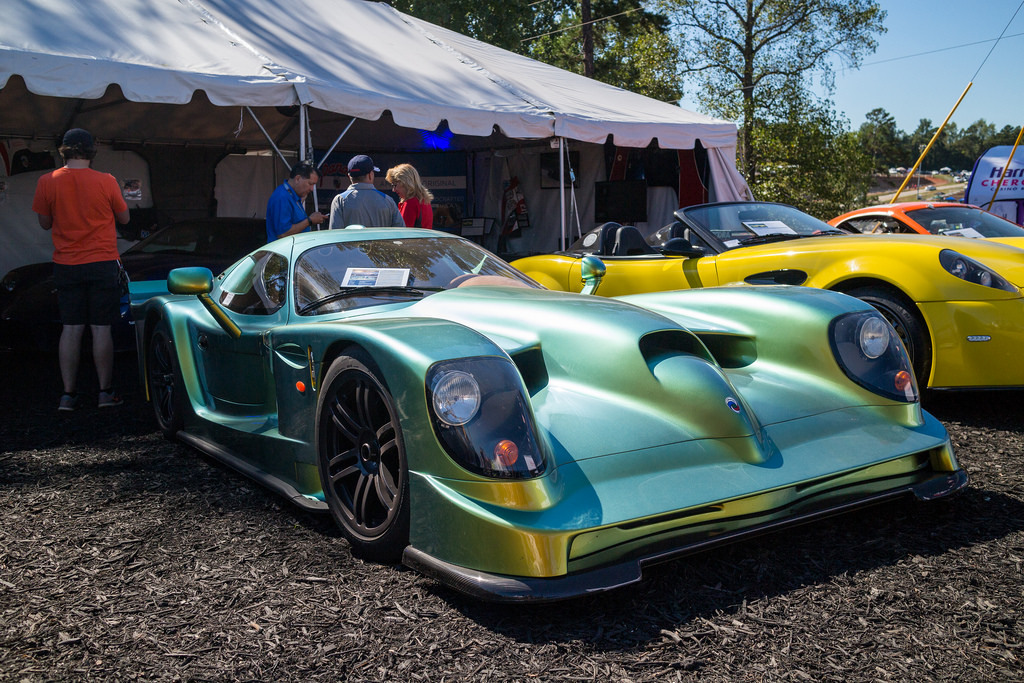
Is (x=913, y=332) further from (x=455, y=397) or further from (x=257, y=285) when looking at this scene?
(x=257, y=285)

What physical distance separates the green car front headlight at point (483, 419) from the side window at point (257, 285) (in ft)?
4.64

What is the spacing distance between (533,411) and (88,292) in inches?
164

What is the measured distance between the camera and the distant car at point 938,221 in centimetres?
695

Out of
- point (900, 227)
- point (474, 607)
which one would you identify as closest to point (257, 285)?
point (474, 607)

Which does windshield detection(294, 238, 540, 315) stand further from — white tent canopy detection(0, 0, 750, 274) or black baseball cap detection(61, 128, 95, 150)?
white tent canopy detection(0, 0, 750, 274)

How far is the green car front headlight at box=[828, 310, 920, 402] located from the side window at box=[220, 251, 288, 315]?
2214mm

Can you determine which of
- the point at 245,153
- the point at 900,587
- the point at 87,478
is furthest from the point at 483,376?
the point at 245,153

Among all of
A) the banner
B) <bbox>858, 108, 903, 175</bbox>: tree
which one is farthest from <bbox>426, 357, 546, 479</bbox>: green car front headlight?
<bbox>858, 108, 903, 175</bbox>: tree

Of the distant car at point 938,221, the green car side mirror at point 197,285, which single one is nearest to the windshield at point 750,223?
the distant car at point 938,221

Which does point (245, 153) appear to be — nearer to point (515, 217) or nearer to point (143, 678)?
point (515, 217)

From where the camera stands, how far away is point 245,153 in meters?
12.9

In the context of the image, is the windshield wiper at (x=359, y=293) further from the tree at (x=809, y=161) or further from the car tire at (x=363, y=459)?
the tree at (x=809, y=161)

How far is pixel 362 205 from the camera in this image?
5836 millimetres

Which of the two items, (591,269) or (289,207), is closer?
(591,269)
